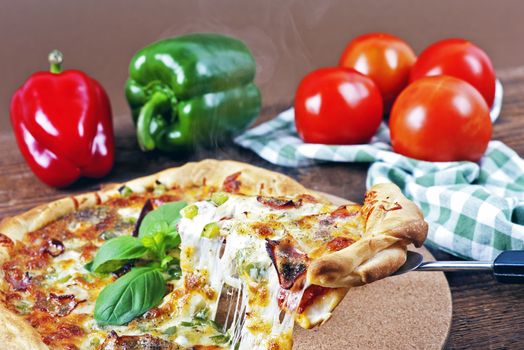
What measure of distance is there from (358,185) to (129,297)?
162 centimetres

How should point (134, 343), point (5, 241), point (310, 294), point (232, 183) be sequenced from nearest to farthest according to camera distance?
point (310, 294) → point (134, 343) → point (5, 241) → point (232, 183)

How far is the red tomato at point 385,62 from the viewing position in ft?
15.4

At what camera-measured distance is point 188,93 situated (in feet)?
14.5

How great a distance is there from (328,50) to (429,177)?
10.4 ft

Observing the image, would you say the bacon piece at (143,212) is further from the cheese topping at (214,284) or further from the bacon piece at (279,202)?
the bacon piece at (279,202)

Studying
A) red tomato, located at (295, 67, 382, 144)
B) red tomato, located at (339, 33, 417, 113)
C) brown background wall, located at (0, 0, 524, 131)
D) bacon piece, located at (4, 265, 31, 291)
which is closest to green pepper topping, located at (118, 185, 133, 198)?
bacon piece, located at (4, 265, 31, 291)

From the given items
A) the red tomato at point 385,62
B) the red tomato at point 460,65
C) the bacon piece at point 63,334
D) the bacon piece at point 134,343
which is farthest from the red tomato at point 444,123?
the bacon piece at point 63,334

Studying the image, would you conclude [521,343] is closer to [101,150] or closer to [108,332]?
[108,332]

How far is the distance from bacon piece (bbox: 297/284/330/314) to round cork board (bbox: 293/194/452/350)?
0.30m

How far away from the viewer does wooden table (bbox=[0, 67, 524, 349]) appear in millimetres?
2754

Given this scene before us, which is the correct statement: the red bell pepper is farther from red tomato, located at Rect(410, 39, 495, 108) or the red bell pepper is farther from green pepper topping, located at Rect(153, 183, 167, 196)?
red tomato, located at Rect(410, 39, 495, 108)

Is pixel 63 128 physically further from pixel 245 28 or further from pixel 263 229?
pixel 263 229

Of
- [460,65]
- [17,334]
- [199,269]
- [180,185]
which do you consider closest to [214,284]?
[199,269]

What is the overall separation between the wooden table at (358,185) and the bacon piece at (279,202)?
0.69 metres
